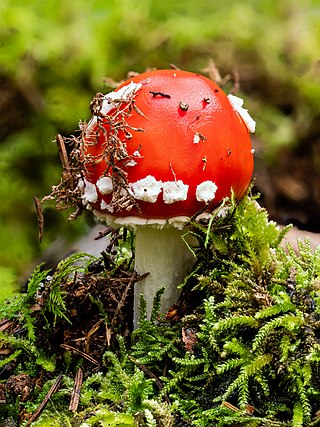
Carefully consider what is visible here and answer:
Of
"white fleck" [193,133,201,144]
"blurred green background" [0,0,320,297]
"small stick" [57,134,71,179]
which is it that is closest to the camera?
"white fleck" [193,133,201,144]

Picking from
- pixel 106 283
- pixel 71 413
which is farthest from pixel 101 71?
pixel 71 413

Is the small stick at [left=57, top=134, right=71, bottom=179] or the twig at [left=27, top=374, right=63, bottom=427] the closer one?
the twig at [left=27, top=374, right=63, bottom=427]

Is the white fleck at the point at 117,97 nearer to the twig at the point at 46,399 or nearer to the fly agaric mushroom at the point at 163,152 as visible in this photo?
the fly agaric mushroom at the point at 163,152

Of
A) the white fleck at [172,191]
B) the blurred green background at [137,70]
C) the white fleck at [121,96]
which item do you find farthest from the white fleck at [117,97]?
the blurred green background at [137,70]

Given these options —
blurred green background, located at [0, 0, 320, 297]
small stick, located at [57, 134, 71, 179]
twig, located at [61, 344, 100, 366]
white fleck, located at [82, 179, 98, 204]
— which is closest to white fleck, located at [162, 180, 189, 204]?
white fleck, located at [82, 179, 98, 204]

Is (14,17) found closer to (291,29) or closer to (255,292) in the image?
(291,29)

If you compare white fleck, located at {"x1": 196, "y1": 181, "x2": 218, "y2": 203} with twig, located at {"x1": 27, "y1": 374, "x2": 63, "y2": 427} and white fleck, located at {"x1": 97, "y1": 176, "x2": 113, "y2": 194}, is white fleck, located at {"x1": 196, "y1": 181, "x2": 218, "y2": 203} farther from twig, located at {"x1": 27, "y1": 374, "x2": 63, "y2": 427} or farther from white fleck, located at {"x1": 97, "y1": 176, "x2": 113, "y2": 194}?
twig, located at {"x1": 27, "y1": 374, "x2": 63, "y2": 427}

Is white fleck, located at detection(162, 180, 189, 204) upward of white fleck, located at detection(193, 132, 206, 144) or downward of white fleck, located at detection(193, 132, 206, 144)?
downward
